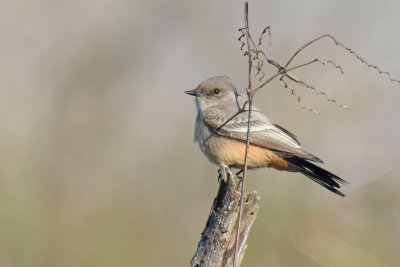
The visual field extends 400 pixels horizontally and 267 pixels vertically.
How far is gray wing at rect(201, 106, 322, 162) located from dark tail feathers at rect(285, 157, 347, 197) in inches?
3.2

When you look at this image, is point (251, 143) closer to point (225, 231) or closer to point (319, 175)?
point (319, 175)

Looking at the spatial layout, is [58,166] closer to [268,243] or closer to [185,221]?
[185,221]

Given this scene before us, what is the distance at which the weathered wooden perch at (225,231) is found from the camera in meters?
3.50

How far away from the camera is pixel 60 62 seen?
6973mm

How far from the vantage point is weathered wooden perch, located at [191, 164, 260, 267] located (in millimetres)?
3502

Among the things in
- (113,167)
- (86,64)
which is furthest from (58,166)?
(86,64)

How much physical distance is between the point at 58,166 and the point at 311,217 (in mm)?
2483

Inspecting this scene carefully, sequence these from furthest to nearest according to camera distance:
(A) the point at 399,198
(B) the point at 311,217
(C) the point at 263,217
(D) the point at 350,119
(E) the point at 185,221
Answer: (D) the point at 350,119 → (E) the point at 185,221 → (C) the point at 263,217 → (B) the point at 311,217 → (A) the point at 399,198

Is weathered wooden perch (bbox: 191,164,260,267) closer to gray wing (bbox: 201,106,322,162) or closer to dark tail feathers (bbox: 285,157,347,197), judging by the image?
dark tail feathers (bbox: 285,157,347,197)

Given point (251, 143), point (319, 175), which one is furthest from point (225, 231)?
point (251, 143)

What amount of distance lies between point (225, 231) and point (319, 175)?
5.24 ft

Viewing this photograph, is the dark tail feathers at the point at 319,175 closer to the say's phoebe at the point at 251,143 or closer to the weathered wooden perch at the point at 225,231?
the say's phoebe at the point at 251,143

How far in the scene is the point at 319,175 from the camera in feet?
16.2

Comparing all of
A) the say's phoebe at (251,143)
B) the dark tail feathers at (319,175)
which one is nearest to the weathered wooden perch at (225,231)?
the dark tail feathers at (319,175)
